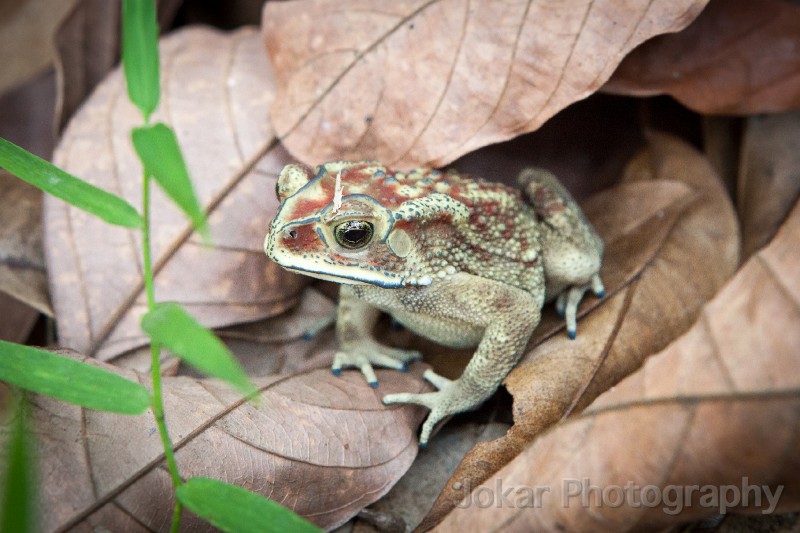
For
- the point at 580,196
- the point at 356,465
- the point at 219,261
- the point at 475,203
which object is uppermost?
the point at 475,203

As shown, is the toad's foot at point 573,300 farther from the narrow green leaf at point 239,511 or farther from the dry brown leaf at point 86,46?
the dry brown leaf at point 86,46

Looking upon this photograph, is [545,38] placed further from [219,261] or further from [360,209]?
[219,261]

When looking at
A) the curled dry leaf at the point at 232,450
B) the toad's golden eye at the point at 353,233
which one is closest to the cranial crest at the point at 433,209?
the toad's golden eye at the point at 353,233

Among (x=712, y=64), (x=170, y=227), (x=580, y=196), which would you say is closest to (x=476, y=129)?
(x=580, y=196)

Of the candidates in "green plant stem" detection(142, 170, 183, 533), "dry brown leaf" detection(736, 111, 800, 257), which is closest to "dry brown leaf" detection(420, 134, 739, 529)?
"dry brown leaf" detection(736, 111, 800, 257)

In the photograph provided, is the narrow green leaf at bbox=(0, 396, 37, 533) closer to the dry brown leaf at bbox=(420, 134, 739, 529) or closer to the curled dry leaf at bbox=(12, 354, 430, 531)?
the curled dry leaf at bbox=(12, 354, 430, 531)

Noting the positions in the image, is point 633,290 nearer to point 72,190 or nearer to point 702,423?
point 702,423
